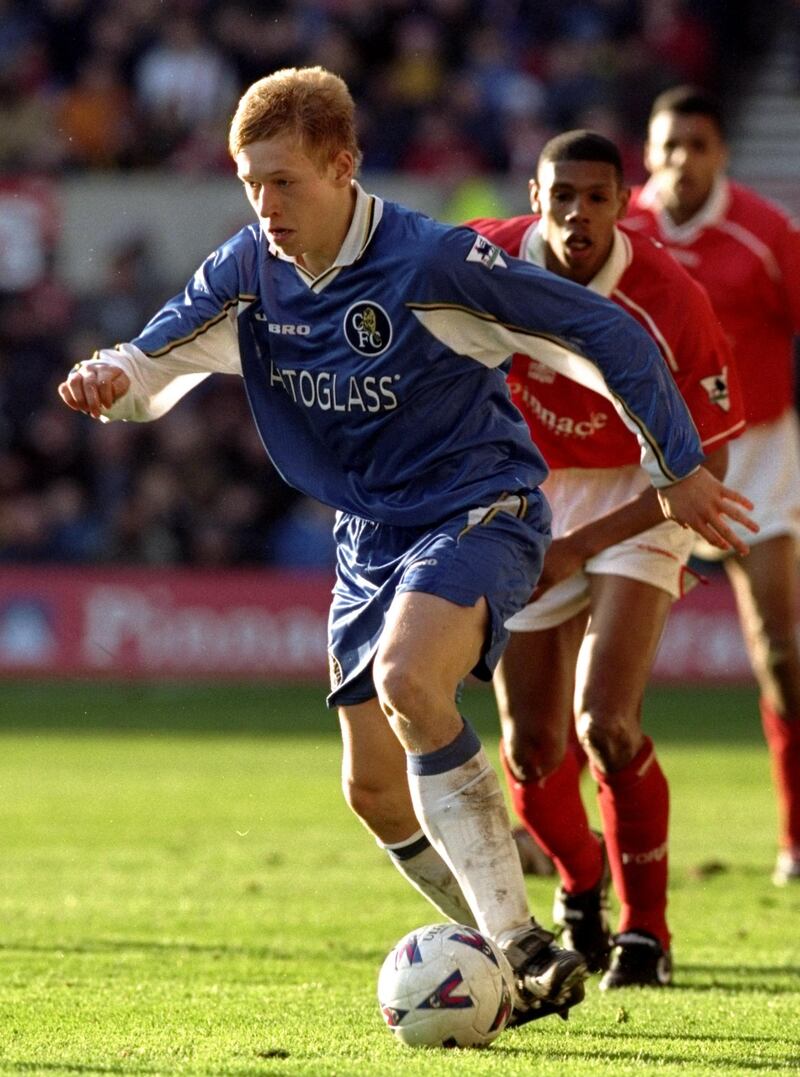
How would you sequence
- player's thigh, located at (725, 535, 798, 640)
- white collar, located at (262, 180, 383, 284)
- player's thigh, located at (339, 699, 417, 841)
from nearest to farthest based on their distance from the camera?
white collar, located at (262, 180, 383, 284) → player's thigh, located at (339, 699, 417, 841) → player's thigh, located at (725, 535, 798, 640)

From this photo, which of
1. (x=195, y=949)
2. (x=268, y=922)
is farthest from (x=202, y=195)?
(x=195, y=949)

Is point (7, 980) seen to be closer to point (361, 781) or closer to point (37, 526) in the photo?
point (361, 781)

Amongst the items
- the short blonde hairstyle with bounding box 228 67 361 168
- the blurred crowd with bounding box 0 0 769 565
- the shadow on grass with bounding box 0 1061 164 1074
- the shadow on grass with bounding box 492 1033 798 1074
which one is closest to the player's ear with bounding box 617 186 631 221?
the short blonde hairstyle with bounding box 228 67 361 168

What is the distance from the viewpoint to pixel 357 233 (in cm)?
484

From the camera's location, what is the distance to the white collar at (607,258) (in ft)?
18.8

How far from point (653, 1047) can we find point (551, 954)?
31cm

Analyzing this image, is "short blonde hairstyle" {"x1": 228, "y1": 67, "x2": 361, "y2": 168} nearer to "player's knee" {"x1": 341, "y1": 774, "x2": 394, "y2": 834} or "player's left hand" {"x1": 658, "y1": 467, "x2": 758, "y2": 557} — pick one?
"player's left hand" {"x1": 658, "y1": 467, "x2": 758, "y2": 557}

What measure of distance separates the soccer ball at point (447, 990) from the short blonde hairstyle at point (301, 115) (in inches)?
73.1

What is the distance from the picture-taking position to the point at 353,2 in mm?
20344

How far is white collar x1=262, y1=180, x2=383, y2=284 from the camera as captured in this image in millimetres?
4840

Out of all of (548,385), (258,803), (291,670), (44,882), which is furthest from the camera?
(291,670)

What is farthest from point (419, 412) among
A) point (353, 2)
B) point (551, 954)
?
point (353, 2)

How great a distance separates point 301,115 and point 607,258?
1.36m

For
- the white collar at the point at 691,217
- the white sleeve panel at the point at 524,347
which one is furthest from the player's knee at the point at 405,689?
the white collar at the point at 691,217
